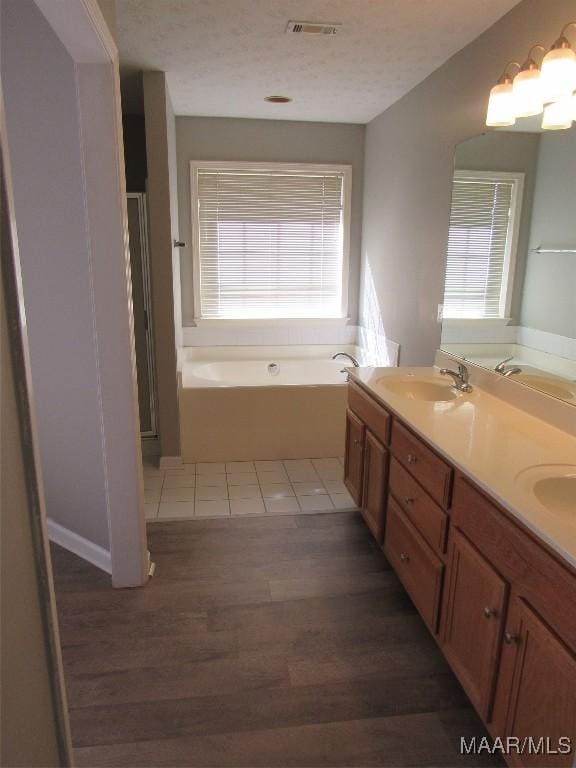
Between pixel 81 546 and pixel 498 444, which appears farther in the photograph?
pixel 81 546

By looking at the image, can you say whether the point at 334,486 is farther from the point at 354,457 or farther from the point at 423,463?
the point at 423,463

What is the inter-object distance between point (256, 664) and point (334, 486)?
154 centimetres

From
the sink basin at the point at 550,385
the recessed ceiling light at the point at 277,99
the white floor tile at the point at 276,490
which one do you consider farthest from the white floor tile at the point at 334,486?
the recessed ceiling light at the point at 277,99

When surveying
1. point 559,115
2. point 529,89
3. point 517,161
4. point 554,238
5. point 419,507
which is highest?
point 529,89

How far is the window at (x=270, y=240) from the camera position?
4238 mm

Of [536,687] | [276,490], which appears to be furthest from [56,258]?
[536,687]

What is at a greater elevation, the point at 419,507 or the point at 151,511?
the point at 419,507

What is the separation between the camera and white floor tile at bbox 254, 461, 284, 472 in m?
3.58

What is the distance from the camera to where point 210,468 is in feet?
11.8

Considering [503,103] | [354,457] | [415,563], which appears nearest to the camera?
[415,563]

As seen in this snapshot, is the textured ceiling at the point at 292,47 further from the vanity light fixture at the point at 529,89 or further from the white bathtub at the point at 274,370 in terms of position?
the white bathtub at the point at 274,370

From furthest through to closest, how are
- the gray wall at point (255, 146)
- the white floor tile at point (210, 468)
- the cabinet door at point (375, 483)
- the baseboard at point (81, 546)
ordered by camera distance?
1. the gray wall at point (255, 146)
2. the white floor tile at point (210, 468)
3. the baseboard at point (81, 546)
4. the cabinet door at point (375, 483)

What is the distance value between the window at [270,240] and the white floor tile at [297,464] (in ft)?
4.48

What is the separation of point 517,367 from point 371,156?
2.54 m
